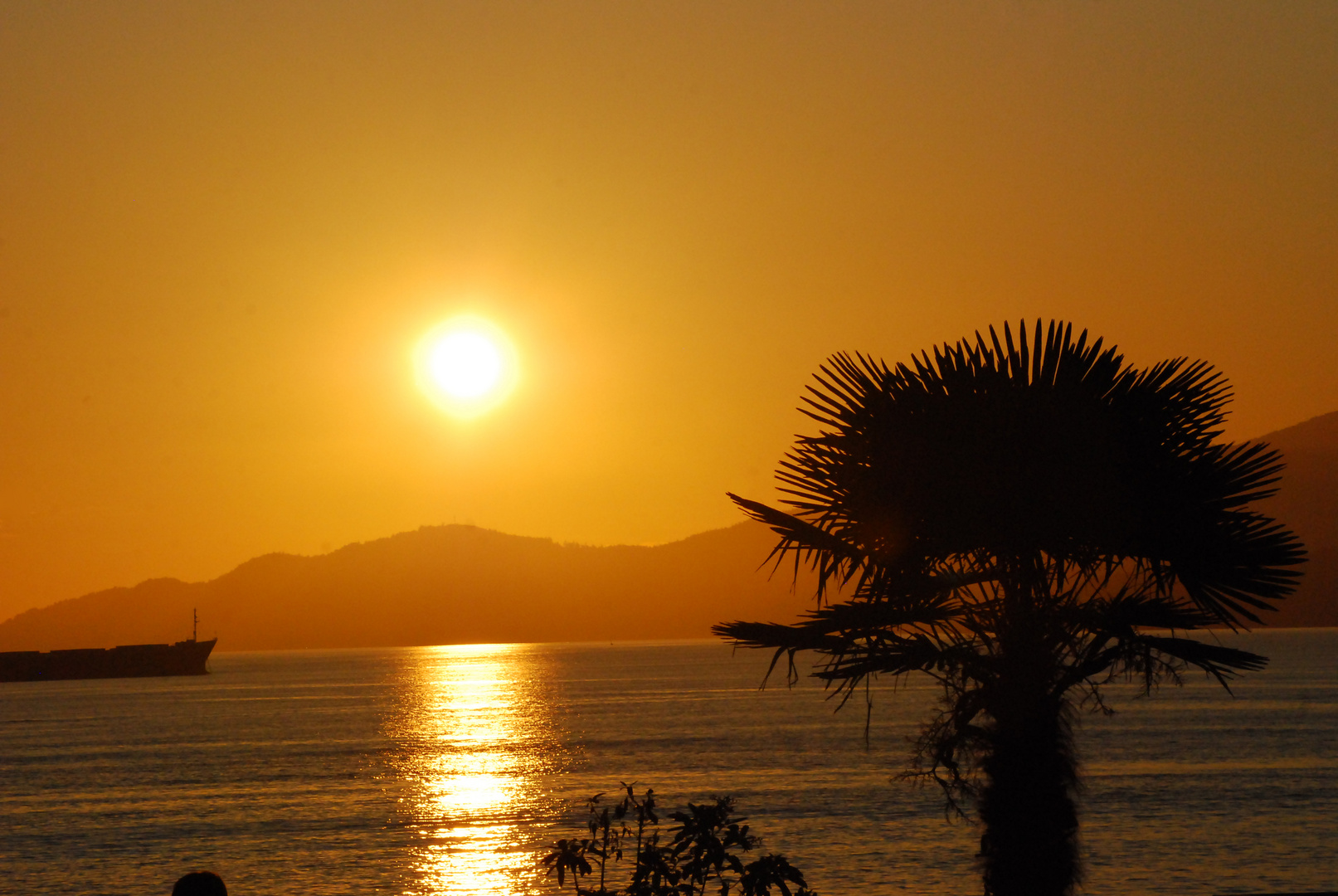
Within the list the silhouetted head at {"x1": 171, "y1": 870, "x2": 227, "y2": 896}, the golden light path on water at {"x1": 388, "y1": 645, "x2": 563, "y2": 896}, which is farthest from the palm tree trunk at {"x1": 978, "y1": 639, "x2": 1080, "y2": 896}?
the golden light path on water at {"x1": 388, "y1": 645, "x2": 563, "y2": 896}

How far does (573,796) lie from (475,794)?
6142 millimetres

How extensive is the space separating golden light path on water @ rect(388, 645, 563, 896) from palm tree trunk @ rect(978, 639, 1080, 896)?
26935 millimetres

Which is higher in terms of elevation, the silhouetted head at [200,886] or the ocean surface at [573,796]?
the silhouetted head at [200,886]

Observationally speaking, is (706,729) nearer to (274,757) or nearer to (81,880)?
(274,757)

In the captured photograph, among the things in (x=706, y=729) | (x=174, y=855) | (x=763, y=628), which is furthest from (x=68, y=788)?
(x=763, y=628)

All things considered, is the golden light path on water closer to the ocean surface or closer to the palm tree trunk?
the ocean surface

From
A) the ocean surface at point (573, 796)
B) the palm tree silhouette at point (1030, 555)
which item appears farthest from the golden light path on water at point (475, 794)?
the palm tree silhouette at point (1030, 555)

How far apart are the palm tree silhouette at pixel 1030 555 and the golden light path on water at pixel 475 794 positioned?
88.1 feet

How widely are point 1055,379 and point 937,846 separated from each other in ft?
107

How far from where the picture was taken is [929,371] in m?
11.2

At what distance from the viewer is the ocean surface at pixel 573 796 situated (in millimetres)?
38000

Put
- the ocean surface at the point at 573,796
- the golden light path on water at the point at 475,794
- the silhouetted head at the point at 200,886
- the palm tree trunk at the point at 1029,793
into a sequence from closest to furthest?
1. the silhouetted head at the point at 200,886
2. the palm tree trunk at the point at 1029,793
3. the ocean surface at the point at 573,796
4. the golden light path on water at the point at 475,794

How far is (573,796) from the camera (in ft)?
186

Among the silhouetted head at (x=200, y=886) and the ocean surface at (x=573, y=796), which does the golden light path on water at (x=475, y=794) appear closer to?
the ocean surface at (x=573, y=796)
